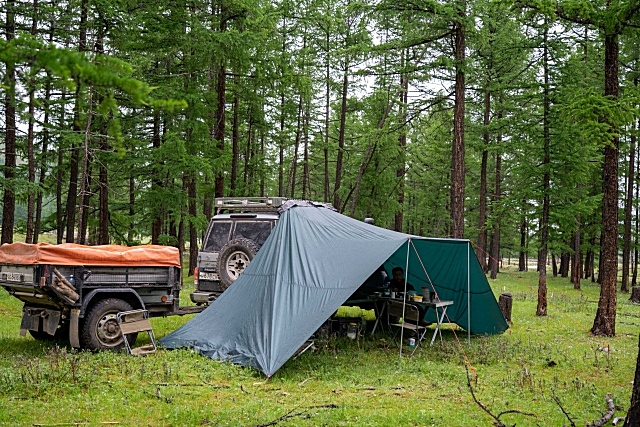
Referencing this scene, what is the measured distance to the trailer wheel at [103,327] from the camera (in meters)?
8.29

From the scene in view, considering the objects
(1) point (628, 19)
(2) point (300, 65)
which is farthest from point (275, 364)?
(2) point (300, 65)

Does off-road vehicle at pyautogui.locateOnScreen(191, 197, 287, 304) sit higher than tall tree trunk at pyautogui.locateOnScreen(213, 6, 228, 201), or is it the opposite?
tall tree trunk at pyautogui.locateOnScreen(213, 6, 228, 201)

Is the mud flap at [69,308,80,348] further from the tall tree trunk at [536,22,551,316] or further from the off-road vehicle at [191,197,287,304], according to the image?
the tall tree trunk at [536,22,551,316]

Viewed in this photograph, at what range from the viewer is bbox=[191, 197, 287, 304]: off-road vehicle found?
10219 millimetres

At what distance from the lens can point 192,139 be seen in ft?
57.7

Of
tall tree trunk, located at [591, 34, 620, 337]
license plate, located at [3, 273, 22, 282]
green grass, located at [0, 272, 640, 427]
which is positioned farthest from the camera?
tall tree trunk, located at [591, 34, 620, 337]

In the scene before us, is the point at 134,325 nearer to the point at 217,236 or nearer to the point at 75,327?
the point at 75,327

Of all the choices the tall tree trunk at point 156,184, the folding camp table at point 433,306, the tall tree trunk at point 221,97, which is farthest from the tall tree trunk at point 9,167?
the folding camp table at point 433,306

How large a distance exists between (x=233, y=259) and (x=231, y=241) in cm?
34

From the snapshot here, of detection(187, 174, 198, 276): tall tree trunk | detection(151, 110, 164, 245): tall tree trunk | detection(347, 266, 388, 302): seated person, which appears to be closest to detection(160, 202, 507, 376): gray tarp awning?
detection(347, 266, 388, 302): seated person

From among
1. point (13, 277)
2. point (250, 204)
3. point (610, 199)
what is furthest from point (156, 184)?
point (610, 199)

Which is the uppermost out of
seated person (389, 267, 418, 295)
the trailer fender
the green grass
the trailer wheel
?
seated person (389, 267, 418, 295)

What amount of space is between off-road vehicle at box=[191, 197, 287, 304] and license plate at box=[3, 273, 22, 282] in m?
3.25

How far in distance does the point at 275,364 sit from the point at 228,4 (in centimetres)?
1141
